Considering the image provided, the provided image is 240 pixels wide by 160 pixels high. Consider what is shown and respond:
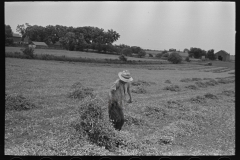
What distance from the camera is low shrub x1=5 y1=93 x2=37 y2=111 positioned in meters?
13.9

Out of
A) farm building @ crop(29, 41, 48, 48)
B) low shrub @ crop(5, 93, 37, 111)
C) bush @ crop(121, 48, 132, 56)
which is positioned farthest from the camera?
bush @ crop(121, 48, 132, 56)

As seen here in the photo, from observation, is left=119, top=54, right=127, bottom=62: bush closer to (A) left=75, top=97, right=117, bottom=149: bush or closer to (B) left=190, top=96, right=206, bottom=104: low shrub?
(B) left=190, top=96, right=206, bottom=104: low shrub

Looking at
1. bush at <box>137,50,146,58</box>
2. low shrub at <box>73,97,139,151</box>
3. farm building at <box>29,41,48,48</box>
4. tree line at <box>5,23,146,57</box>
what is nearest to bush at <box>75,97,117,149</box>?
low shrub at <box>73,97,139,151</box>

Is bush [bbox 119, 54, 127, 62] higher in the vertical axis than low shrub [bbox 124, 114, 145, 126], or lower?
higher

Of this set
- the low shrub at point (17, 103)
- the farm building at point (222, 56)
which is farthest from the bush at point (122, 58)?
the low shrub at point (17, 103)

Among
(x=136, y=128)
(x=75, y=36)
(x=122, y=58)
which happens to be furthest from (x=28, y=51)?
(x=136, y=128)

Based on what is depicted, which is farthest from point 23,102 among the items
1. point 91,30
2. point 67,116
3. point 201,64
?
point 201,64

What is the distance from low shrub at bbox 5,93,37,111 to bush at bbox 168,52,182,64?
5444cm

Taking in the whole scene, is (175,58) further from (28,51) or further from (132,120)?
(132,120)

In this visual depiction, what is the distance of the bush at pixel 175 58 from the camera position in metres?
64.4

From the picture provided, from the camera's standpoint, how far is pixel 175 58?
64.3 m

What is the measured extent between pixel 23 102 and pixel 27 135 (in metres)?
4.96

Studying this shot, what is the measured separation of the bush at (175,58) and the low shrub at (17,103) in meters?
54.4

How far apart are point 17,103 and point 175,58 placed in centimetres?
5557
